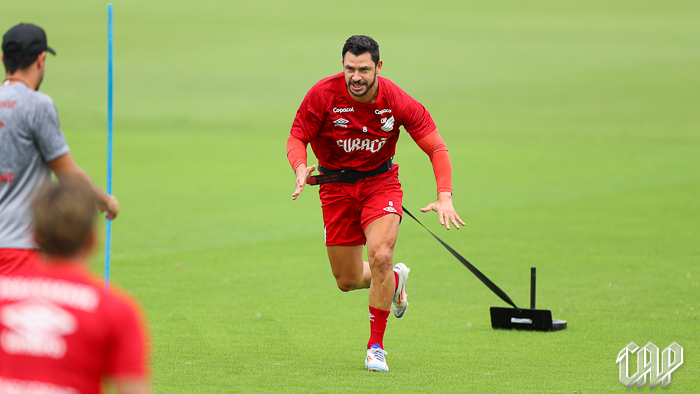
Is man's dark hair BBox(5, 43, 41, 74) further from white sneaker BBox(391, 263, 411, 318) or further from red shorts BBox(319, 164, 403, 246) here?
white sneaker BBox(391, 263, 411, 318)

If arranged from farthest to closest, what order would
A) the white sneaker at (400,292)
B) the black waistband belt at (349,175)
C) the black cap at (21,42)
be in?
the white sneaker at (400,292) → the black waistband belt at (349,175) → the black cap at (21,42)

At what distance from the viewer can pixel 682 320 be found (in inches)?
308

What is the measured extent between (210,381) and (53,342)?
11.0 feet

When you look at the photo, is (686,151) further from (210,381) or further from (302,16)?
(302,16)

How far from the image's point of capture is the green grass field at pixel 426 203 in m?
6.72

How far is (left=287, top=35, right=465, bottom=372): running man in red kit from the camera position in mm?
6570

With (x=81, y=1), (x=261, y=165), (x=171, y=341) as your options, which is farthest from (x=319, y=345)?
(x=81, y=1)

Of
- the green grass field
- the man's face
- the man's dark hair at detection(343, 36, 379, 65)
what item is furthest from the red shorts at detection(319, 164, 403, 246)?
the man's dark hair at detection(343, 36, 379, 65)

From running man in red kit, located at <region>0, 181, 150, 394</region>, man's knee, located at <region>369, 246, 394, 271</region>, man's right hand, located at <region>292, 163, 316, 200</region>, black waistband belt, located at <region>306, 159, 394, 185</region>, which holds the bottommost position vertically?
man's knee, located at <region>369, 246, 394, 271</region>

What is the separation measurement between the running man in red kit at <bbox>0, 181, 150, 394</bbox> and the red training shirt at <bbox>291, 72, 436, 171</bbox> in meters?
4.33

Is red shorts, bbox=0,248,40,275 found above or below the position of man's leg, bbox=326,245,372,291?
above

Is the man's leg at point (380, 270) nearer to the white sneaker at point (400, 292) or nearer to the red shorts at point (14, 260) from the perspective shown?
the white sneaker at point (400, 292)

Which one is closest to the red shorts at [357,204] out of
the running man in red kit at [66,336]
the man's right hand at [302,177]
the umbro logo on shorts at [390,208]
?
the umbro logo on shorts at [390,208]

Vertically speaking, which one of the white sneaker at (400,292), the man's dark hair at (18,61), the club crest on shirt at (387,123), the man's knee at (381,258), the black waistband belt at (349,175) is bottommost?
the white sneaker at (400,292)
